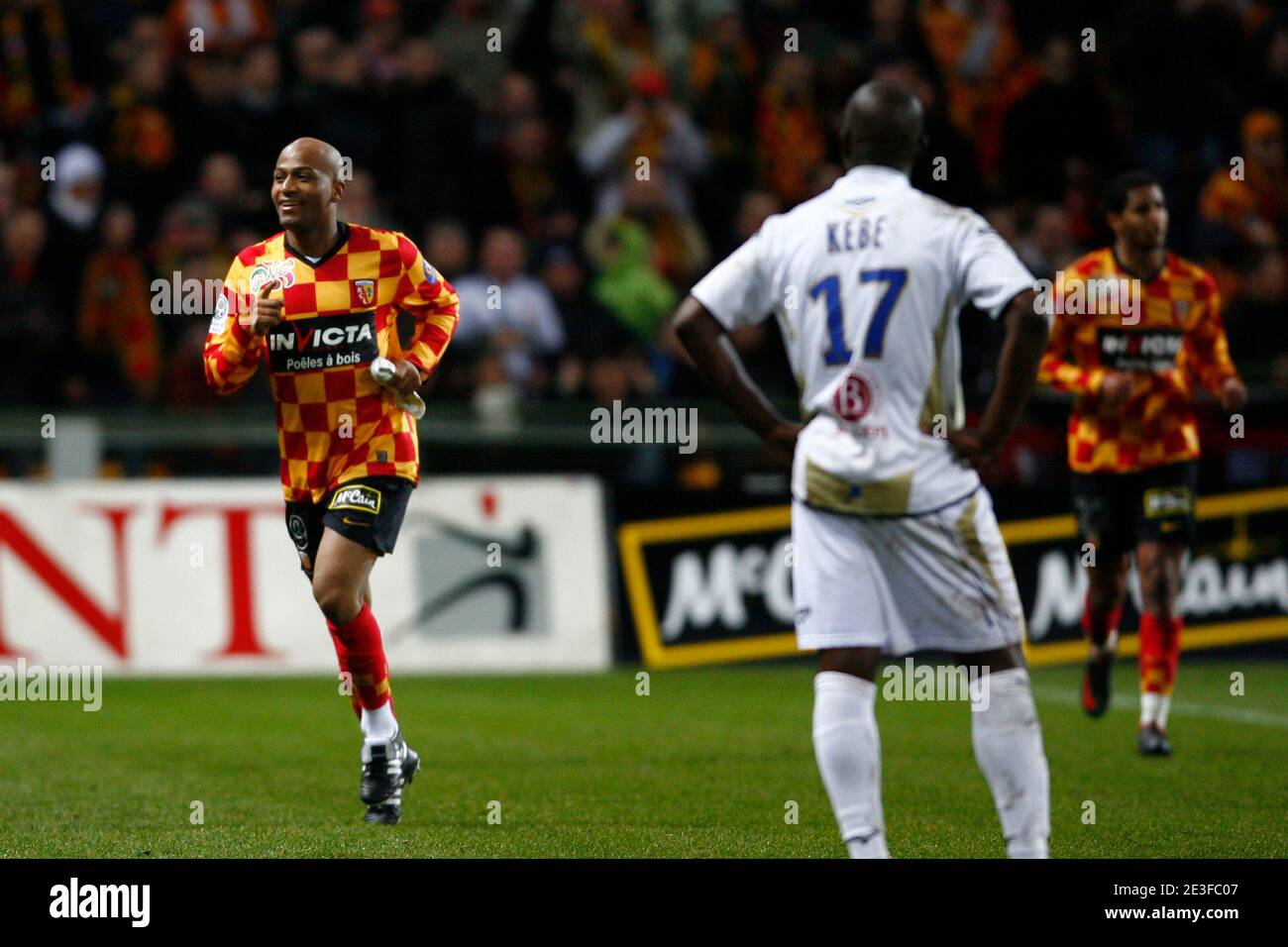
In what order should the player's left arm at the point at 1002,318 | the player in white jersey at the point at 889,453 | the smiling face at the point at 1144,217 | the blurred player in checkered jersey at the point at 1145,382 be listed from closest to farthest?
1. the player's left arm at the point at 1002,318
2. the player in white jersey at the point at 889,453
3. the smiling face at the point at 1144,217
4. the blurred player in checkered jersey at the point at 1145,382

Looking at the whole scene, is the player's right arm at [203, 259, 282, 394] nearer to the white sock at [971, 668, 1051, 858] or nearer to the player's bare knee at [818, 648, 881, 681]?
the player's bare knee at [818, 648, 881, 681]

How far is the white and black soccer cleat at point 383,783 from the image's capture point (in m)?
7.39

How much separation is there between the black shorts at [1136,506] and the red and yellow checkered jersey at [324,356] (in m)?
3.96

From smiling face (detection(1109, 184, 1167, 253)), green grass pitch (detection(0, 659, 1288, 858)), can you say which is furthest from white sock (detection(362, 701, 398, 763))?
smiling face (detection(1109, 184, 1167, 253))

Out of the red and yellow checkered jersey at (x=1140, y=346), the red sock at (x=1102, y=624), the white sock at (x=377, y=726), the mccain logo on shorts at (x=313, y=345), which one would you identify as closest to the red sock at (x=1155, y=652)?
the red sock at (x=1102, y=624)

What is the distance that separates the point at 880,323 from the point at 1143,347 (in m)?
4.80

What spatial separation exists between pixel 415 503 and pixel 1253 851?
779 cm

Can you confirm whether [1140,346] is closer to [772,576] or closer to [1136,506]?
[1136,506]

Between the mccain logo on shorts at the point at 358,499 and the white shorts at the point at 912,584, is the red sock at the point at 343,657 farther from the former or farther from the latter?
the white shorts at the point at 912,584

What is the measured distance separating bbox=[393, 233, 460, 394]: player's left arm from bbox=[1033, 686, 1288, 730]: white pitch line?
5.30 m

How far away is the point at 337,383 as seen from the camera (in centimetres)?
741

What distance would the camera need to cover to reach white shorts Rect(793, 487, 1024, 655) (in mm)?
5426
